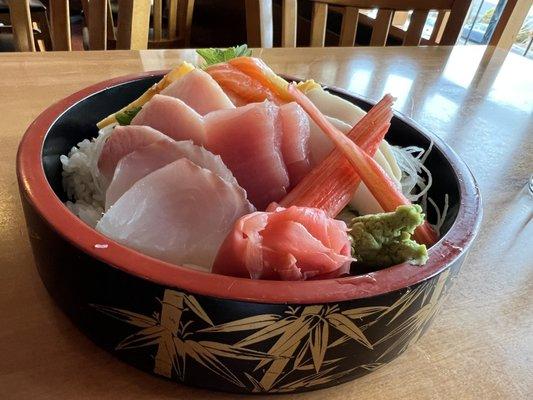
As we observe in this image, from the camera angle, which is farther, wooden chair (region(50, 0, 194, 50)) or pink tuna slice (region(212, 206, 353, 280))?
wooden chair (region(50, 0, 194, 50))

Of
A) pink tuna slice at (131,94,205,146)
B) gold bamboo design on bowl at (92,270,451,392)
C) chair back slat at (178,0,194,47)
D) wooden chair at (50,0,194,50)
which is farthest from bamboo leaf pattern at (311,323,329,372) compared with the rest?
chair back slat at (178,0,194,47)

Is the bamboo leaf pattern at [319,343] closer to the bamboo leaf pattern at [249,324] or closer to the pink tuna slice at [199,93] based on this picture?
the bamboo leaf pattern at [249,324]

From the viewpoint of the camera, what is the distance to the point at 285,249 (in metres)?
0.39

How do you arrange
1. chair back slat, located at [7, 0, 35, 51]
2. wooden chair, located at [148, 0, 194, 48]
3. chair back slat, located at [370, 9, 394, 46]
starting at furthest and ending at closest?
wooden chair, located at [148, 0, 194, 48], chair back slat, located at [370, 9, 394, 46], chair back slat, located at [7, 0, 35, 51]

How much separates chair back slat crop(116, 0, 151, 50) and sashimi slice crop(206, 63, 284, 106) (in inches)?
30.8

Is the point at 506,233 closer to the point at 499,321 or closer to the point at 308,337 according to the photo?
the point at 499,321

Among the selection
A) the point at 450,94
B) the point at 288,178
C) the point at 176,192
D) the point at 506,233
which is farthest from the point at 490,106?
→ the point at 176,192

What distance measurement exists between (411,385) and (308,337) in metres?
0.15

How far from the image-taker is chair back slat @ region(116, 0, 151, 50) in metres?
1.26

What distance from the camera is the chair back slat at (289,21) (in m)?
1.42

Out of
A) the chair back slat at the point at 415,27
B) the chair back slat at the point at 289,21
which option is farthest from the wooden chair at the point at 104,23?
the chair back slat at the point at 415,27

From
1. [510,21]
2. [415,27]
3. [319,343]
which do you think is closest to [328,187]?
[319,343]

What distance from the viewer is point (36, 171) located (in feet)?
1.45

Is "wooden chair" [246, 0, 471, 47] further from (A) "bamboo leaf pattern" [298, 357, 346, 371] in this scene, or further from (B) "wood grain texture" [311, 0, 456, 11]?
(A) "bamboo leaf pattern" [298, 357, 346, 371]
